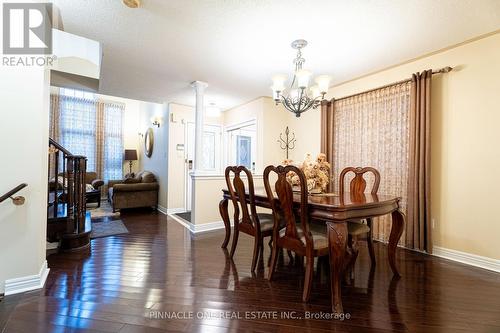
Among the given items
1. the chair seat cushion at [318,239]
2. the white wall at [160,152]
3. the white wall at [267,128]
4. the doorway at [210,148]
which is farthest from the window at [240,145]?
the chair seat cushion at [318,239]

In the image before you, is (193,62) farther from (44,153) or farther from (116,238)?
(116,238)

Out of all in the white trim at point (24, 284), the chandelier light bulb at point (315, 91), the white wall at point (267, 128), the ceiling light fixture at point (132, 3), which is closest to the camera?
the white trim at point (24, 284)

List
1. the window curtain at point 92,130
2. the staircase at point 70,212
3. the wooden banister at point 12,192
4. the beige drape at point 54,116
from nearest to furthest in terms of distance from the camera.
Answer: the wooden banister at point 12,192 < the staircase at point 70,212 < the beige drape at point 54,116 < the window curtain at point 92,130

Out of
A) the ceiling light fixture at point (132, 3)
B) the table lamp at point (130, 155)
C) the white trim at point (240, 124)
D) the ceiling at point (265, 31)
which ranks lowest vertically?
the table lamp at point (130, 155)

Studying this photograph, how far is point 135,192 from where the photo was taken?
5203mm

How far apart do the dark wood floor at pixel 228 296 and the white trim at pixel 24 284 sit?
0.07m

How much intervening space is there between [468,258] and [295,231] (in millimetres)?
2182

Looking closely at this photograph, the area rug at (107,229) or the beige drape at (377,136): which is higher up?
the beige drape at (377,136)

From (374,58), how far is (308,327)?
123 inches

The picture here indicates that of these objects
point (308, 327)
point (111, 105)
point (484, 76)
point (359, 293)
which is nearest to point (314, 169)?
point (359, 293)

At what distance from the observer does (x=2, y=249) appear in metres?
1.82

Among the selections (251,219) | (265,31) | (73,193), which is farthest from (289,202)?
(73,193)

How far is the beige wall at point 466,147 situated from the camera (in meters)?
2.46

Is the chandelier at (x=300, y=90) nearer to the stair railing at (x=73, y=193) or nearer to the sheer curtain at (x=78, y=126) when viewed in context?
the stair railing at (x=73, y=193)
